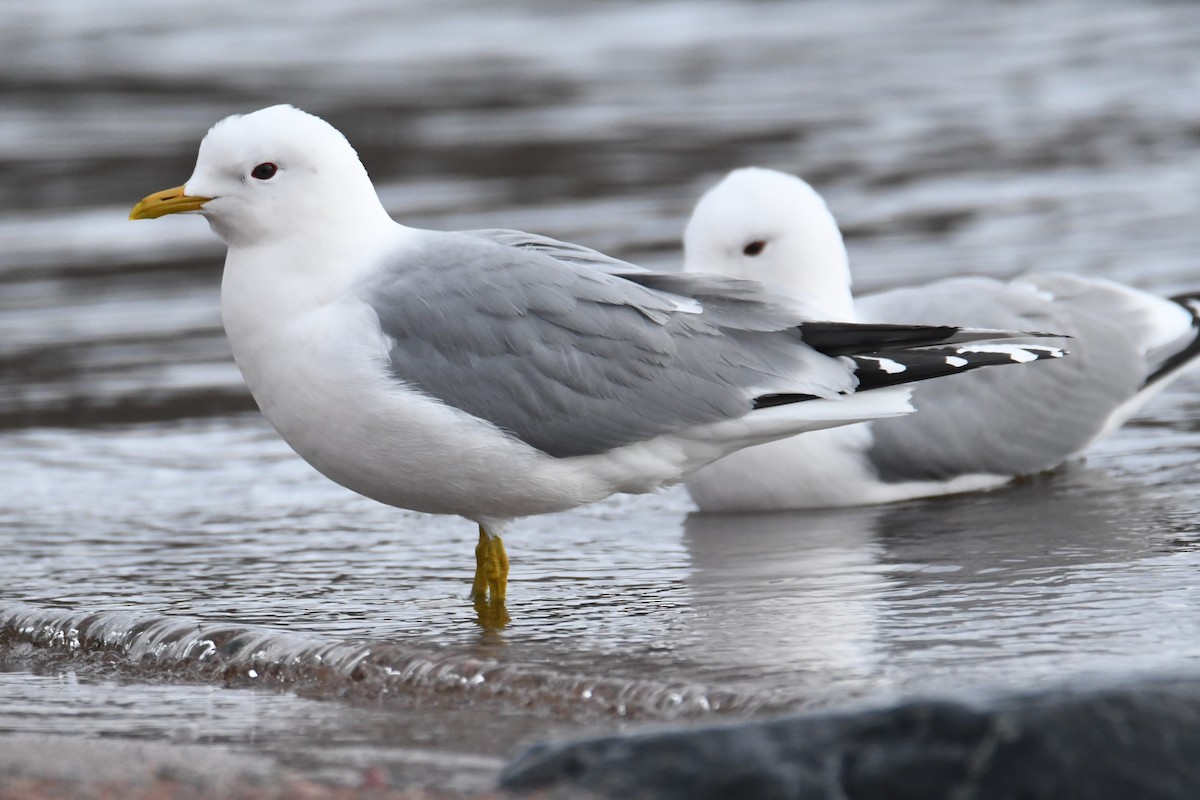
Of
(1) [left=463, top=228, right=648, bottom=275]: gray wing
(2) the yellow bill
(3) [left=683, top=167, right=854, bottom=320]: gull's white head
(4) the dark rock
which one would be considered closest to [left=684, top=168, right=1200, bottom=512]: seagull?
(3) [left=683, top=167, right=854, bottom=320]: gull's white head

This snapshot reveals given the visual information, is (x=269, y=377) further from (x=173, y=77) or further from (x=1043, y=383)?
(x=173, y=77)

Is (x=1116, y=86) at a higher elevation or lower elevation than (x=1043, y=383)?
higher

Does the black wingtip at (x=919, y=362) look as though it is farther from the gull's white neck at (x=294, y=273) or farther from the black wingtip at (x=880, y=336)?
the gull's white neck at (x=294, y=273)

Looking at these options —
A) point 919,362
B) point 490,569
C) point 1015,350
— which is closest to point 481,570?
point 490,569

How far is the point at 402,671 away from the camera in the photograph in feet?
14.3

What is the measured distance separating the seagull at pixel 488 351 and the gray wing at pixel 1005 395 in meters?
1.18

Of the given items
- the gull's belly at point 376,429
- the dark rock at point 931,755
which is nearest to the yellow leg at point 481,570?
the gull's belly at point 376,429

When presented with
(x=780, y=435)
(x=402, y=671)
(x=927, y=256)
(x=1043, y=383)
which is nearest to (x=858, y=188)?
(x=927, y=256)

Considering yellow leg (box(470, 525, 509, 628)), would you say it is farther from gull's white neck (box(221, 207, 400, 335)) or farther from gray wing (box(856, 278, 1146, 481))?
gray wing (box(856, 278, 1146, 481))

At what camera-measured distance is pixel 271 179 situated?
472 centimetres

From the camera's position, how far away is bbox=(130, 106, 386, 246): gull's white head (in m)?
4.71

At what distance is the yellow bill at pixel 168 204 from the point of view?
475 centimetres

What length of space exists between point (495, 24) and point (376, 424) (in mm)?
16625

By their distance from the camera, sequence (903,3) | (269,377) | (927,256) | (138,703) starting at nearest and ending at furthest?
(138,703)
(269,377)
(927,256)
(903,3)
